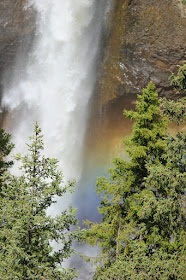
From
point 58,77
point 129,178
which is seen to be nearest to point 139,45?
point 58,77

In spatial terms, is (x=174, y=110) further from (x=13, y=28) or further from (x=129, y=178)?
(x=13, y=28)

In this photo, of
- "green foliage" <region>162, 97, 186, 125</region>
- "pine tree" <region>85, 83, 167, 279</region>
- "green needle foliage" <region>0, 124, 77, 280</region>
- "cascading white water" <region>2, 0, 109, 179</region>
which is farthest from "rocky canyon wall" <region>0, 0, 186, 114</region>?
"green needle foliage" <region>0, 124, 77, 280</region>

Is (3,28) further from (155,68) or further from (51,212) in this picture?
(51,212)

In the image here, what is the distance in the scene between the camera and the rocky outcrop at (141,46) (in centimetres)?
2362

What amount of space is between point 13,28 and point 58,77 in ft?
16.6

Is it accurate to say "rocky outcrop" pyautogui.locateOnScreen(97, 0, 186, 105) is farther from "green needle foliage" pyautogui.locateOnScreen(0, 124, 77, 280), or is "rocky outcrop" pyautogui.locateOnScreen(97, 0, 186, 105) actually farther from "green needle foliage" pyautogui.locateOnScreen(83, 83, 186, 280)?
"green needle foliage" pyautogui.locateOnScreen(0, 124, 77, 280)

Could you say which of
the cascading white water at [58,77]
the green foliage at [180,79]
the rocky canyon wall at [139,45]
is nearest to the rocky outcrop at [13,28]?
the rocky canyon wall at [139,45]

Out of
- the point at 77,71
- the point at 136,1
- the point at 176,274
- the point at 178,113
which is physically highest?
the point at 136,1

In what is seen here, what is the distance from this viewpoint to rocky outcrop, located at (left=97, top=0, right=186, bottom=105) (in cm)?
2362

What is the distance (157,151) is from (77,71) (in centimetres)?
1743

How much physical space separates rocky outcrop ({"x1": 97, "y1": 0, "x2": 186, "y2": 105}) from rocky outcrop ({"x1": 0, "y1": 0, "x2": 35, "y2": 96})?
6.24 m

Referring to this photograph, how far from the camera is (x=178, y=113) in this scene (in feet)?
22.6

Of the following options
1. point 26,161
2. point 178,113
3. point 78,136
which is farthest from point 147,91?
point 78,136

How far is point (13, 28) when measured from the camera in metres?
A: 26.6
